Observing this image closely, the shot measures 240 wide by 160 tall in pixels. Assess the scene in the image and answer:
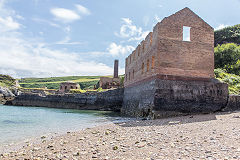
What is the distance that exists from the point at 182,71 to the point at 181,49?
1.65 m

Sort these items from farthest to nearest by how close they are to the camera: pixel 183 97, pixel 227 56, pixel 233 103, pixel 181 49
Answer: pixel 227 56
pixel 233 103
pixel 181 49
pixel 183 97

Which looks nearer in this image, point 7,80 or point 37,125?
point 37,125

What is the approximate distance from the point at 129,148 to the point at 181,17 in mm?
11816

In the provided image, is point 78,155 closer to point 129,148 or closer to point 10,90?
point 129,148

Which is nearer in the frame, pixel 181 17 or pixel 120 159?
pixel 120 159

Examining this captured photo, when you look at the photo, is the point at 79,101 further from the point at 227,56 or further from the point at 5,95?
the point at 227,56

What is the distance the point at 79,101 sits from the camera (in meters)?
32.3

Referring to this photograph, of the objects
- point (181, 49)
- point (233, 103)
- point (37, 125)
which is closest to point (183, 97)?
point (181, 49)

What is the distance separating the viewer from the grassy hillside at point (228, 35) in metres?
44.0

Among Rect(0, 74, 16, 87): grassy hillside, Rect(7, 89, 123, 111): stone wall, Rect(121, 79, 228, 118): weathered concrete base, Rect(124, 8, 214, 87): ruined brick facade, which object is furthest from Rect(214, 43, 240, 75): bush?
Rect(0, 74, 16, 87): grassy hillside

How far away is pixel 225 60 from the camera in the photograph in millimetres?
28031

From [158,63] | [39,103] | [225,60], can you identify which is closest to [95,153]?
[158,63]

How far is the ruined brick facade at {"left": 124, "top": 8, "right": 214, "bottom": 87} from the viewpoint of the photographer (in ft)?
43.0

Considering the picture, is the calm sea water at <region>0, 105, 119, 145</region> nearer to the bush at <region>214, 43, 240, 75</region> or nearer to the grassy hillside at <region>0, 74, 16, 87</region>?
the bush at <region>214, 43, 240, 75</region>
